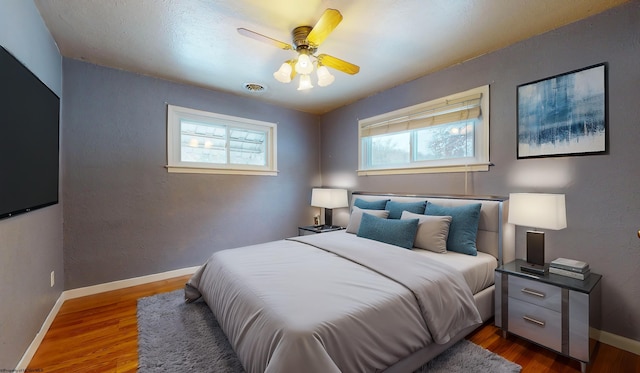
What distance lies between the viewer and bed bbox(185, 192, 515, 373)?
1.19m

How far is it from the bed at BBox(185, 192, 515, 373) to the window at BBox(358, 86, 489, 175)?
1.60ft

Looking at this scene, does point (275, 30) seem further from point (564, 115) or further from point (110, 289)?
point (110, 289)

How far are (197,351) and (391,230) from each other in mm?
1853

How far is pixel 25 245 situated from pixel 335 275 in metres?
2.06

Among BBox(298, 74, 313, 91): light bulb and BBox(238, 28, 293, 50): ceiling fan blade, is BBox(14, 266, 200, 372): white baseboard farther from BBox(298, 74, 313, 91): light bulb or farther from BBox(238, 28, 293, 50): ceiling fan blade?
BBox(298, 74, 313, 91): light bulb

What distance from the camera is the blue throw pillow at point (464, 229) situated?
229cm

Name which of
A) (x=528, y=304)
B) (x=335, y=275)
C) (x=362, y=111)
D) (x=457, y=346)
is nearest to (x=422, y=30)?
(x=362, y=111)

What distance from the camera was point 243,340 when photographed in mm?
1388

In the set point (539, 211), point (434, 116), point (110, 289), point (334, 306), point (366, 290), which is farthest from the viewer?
point (434, 116)

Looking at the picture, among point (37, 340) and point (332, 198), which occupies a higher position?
point (332, 198)

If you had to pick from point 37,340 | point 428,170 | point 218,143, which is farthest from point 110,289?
point 428,170

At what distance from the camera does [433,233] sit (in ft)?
7.70

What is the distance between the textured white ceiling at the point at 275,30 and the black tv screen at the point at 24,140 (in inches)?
27.7

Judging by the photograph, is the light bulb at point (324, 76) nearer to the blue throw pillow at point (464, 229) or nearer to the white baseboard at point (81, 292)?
the blue throw pillow at point (464, 229)
